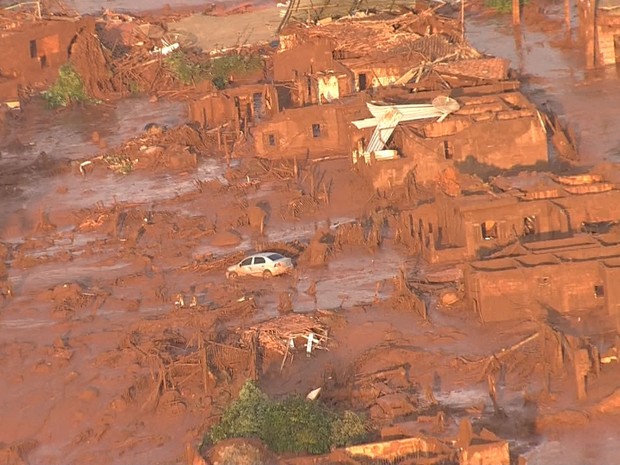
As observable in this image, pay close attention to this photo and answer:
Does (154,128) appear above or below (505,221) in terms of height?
below

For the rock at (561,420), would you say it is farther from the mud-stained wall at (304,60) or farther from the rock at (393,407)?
the mud-stained wall at (304,60)

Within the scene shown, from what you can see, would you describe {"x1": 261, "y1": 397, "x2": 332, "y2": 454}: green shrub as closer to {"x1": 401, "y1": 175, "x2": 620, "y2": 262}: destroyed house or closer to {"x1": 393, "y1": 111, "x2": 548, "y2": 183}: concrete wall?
{"x1": 401, "y1": 175, "x2": 620, "y2": 262}: destroyed house

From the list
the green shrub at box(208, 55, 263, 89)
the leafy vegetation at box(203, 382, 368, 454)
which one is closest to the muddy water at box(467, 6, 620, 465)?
the leafy vegetation at box(203, 382, 368, 454)

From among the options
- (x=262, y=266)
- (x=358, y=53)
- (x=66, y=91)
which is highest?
(x=262, y=266)

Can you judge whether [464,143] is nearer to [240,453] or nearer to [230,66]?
[240,453]

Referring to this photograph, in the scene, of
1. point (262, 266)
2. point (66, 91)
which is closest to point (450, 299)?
point (262, 266)

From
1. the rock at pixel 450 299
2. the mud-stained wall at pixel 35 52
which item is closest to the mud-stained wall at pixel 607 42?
the mud-stained wall at pixel 35 52

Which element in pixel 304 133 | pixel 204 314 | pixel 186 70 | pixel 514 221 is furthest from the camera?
pixel 186 70
